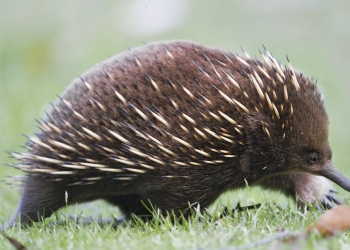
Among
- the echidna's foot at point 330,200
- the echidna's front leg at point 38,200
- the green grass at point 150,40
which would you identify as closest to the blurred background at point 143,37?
the green grass at point 150,40

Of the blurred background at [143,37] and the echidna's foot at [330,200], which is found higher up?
the blurred background at [143,37]

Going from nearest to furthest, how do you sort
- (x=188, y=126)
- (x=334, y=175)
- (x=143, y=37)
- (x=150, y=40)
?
1. (x=188, y=126)
2. (x=334, y=175)
3. (x=150, y=40)
4. (x=143, y=37)

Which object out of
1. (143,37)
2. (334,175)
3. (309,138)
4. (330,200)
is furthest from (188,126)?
(143,37)

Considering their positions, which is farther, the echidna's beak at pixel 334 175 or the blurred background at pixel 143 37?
the blurred background at pixel 143 37

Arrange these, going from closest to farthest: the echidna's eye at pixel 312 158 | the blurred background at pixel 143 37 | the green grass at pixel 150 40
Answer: the green grass at pixel 150 40 < the echidna's eye at pixel 312 158 < the blurred background at pixel 143 37

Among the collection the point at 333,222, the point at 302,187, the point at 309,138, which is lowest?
the point at 302,187

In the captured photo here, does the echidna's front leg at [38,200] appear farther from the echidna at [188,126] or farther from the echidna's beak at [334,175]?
the echidna's beak at [334,175]

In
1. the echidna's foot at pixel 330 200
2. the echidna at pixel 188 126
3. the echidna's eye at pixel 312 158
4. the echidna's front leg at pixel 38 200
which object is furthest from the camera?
the echidna's foot at pixel 330 200

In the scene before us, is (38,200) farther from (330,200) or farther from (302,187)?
(330,200)
